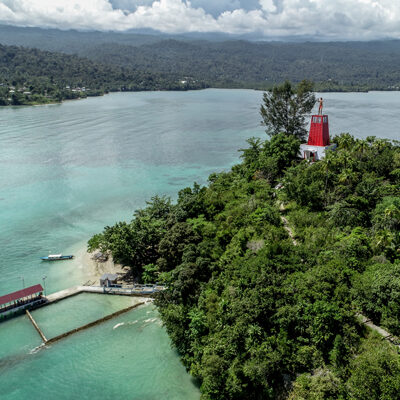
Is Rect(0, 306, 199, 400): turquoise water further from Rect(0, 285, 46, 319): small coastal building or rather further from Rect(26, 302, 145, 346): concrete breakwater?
Rect(0, 285, 46, 319): small coastal building

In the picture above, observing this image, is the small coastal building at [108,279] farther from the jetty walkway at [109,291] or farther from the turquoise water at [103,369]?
the turquoise water at [103,369]

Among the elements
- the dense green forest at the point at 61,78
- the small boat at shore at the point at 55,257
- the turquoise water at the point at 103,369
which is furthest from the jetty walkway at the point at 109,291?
the dense green forest at the point at 61,78

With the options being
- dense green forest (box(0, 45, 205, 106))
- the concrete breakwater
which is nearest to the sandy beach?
the concrete breakwater

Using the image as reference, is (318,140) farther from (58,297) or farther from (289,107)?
(58,297)

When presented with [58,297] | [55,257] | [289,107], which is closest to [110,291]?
[58,297]

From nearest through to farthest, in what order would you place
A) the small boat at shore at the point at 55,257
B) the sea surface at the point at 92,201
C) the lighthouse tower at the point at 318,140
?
the sea surface at the point at 92,201, the small boat at shore at the point at 55,257, the lighthouse tower at the point at 318,140

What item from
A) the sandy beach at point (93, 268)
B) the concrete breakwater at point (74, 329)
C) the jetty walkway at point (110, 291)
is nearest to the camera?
the concrete breakwater at point (74, 329)
